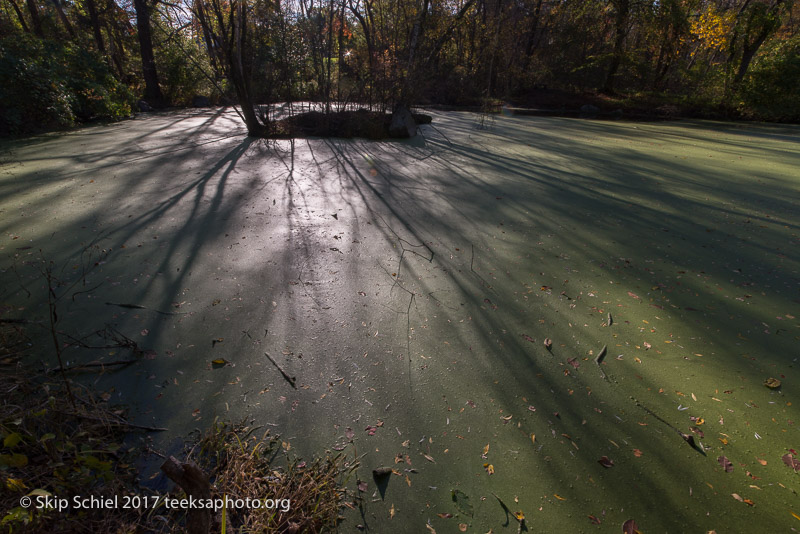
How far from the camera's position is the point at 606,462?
1.38 metres

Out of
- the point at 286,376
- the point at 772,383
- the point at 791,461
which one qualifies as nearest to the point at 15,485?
the point at 286,376

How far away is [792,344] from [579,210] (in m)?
1.98

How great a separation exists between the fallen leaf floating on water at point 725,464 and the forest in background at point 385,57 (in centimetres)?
545

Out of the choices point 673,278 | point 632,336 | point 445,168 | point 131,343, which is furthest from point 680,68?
point 131,343

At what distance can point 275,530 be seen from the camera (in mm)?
1072

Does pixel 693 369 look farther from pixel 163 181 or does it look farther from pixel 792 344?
pixel 163 181

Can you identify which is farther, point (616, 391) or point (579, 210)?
point (579, 210)

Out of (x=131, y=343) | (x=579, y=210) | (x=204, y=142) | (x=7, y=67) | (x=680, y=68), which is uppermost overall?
(x=680, y=68)

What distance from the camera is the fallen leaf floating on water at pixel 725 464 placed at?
1.36 m

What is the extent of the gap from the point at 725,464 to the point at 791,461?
258mm

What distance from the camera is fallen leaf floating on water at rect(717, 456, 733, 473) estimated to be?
136 centimetres

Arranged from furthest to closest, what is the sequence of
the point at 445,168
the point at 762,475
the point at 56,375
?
the point at 445,168 < the point at 56,375 < the point at 762,475

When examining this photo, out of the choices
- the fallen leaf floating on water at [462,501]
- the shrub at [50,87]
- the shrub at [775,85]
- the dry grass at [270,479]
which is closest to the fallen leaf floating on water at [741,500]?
the fallen leaf floating on water at [462,501]

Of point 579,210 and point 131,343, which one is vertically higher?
point 579,210
